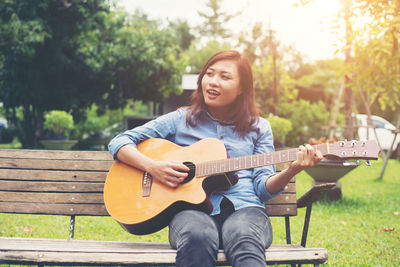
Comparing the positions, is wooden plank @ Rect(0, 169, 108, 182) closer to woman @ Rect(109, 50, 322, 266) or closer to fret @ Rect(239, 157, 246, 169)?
woman @ Rect(109, 50, 322, 266)

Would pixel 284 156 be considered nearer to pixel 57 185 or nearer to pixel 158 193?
pixel 158 193

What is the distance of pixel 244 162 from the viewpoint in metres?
2.26

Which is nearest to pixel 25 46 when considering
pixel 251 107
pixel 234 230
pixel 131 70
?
pixel 131 70

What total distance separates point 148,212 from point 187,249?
393 mm

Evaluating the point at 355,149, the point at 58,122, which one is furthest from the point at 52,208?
the point at 58,122

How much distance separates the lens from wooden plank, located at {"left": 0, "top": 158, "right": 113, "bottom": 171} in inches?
113

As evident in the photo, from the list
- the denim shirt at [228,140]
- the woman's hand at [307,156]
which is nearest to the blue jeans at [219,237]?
the denim shirt at [228,140]

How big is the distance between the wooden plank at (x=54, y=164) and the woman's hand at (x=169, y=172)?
71 centimetres

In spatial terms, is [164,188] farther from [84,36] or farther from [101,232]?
[84,36]

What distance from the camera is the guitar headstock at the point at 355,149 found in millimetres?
1950

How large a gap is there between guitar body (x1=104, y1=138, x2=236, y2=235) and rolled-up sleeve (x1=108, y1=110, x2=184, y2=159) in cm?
14

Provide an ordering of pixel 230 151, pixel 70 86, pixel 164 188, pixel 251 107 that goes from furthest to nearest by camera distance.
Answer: pixel 70 86 < pixel 251 107 < pixel 230 151 < pixel 164 188

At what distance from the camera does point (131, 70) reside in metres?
13.7

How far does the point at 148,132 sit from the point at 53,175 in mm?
860
